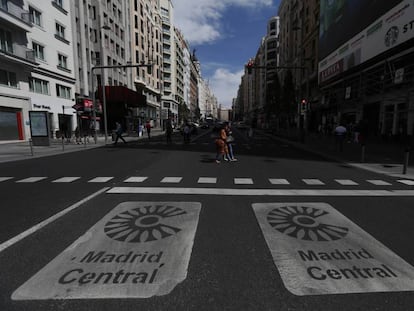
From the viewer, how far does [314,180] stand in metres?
8.05

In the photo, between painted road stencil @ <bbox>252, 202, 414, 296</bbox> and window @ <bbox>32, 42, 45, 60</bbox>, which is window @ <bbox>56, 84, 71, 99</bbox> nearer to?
window @ <bbox>32, 42, 45, 60</bbox>

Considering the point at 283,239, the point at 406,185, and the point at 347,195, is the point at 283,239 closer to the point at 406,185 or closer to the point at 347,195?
the point at 347,195

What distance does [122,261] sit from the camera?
10.3ft

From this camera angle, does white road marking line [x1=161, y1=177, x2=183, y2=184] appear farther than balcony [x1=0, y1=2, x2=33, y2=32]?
No

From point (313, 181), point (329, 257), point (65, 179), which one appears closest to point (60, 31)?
point (65, 179)

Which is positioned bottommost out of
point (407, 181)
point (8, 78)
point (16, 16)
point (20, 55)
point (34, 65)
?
point (407, 181)

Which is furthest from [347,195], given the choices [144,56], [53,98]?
[144,56]

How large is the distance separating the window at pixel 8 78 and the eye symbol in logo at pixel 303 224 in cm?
A: 2696

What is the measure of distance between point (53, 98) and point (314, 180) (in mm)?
29595

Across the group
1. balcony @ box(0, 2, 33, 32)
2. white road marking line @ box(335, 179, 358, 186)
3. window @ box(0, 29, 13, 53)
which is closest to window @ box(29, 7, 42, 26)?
balcony @ box(0, 2, 33, 32)

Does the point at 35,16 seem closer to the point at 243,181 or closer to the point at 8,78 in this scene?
the point at 8,78

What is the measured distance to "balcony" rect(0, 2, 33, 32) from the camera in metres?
21.4

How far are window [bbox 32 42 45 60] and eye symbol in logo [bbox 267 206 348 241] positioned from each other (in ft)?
98.5

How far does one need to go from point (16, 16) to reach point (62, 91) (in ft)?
30.5
